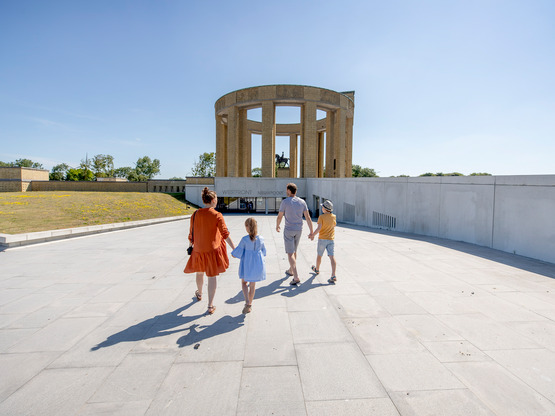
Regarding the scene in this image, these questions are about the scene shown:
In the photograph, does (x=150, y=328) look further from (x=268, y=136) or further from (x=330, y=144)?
(x=330, y=144)

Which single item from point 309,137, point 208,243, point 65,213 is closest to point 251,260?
point 208,243

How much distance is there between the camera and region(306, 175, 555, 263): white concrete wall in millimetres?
7031

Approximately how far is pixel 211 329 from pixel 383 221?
11.8 meters

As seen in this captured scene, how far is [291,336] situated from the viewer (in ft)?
11.9

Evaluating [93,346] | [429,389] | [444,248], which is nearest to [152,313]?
[93,346]

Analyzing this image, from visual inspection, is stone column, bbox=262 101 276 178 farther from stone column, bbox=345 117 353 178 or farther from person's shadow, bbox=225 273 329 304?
person's shadow, bbox=225 273 329 304

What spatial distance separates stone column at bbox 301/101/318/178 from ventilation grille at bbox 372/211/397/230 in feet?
57.0

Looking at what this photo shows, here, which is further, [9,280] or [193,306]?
[9,280]

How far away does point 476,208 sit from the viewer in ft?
29.2

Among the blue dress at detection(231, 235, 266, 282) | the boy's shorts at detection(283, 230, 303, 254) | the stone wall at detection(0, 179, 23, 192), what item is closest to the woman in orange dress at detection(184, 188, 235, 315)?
the blue dress at detection(231, 235, 266, 282)

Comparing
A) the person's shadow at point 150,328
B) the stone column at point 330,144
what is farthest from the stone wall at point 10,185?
the person's shadow at point 150,328

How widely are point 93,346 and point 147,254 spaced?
5103 millimetres

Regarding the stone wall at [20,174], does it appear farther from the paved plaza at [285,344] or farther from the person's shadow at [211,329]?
the person's shadow at [211,329]

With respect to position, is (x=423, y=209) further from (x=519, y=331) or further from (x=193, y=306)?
(x=193, y=306)
